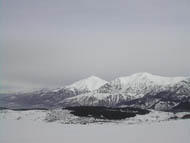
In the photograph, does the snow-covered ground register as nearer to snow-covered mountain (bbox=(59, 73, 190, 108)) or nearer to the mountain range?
the mountain range

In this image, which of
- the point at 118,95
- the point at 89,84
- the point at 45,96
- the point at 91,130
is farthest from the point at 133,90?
the point at 45,96

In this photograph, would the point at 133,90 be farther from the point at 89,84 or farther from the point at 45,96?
the point at 45,96

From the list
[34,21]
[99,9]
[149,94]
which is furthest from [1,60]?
[149,94]

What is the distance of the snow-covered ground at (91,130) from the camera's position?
398cm

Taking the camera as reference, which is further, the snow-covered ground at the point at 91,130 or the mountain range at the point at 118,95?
the mountain range at the point at 118,95

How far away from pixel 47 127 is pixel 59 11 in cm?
248

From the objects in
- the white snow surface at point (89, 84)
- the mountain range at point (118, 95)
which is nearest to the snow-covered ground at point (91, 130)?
the mountain range at point (118, 95)

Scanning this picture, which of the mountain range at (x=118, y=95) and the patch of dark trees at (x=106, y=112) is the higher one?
the mountain range at (x=118, y=95)

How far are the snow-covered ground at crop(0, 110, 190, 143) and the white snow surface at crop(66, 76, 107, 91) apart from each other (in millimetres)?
650

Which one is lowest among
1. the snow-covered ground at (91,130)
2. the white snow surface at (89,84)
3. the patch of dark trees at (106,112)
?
the snow-covered ground at (91,130)

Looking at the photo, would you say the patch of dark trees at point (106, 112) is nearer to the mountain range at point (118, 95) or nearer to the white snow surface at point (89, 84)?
the mountain range at point (118, 95)

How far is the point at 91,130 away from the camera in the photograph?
4.13 metres

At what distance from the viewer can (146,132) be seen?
4.06 meters

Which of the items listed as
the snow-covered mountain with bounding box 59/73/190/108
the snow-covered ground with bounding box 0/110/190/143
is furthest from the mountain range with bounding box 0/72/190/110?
the snow-covered ground with bounding box 0/110/190/143
